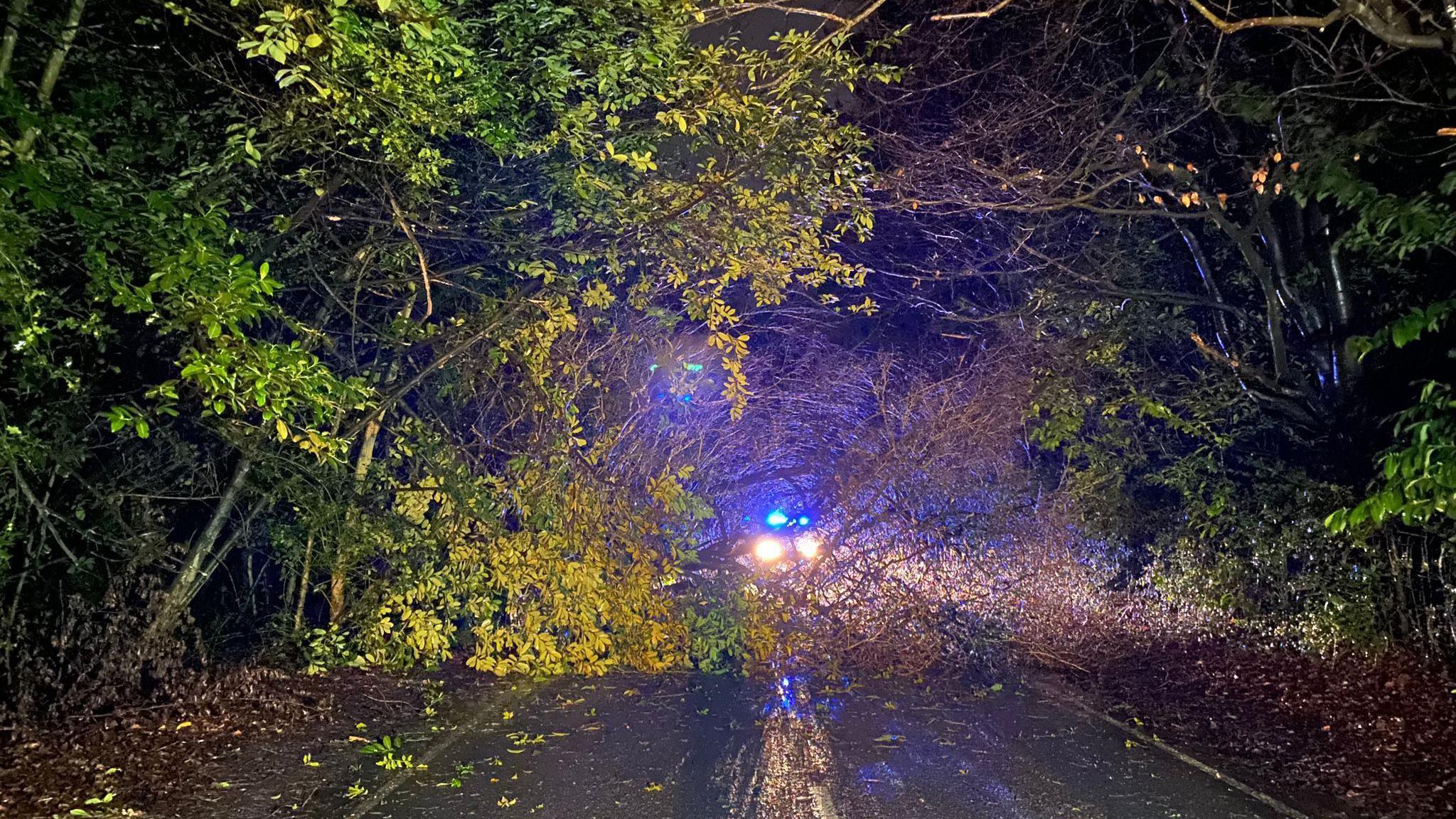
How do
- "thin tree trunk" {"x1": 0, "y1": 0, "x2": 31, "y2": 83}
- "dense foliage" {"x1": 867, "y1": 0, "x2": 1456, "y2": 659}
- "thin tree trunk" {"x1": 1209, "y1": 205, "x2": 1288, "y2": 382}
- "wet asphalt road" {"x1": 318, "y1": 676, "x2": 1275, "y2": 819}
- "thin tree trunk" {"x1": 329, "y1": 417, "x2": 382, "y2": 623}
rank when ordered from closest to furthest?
1. "thin tree trunk" {"x1": 0, "y1": 0, "x2": 31, "y2": 83}
2. "wet asphalt road" {"x1": 318, "y1": 676, "x2": 1275, "y2": 819}
3. "dense foliage" {"x1": 867, "y1": 0, "x2": 1456, "y2": 659}
4. "thin tree trunk" {"x1": 1209, "y1": 205, "x2": 1288, "y2": 382}
5. "thin tree trunk" {"x1": 329, "y1": 417, "x2": 382, "y2": 623}

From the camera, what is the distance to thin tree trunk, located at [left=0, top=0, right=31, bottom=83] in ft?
17.5

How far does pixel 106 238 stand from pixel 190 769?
3484 mm

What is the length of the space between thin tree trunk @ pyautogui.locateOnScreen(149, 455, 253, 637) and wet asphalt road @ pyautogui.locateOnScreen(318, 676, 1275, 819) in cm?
267

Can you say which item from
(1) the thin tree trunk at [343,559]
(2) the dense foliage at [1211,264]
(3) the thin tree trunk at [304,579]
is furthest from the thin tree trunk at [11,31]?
(2) the dense foliage at [1211,264]

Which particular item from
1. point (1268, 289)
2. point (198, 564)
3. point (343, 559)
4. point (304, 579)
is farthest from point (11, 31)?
point (1268, 289)

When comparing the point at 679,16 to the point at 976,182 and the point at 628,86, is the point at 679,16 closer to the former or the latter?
the point at 628,86

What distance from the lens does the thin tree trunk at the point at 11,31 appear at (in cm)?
534

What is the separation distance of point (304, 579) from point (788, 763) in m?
5.99

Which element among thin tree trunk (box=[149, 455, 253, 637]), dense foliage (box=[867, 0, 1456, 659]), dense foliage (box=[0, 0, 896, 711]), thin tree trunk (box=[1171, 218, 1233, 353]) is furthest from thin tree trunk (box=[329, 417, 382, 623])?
thin tree trunk (box=[1171, 218, 1233, 353])

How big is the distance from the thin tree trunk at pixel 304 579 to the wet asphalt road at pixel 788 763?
2447 millimetres

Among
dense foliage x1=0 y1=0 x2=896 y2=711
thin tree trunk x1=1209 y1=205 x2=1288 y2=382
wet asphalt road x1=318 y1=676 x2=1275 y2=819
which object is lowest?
wet asphalt road x1=318 y1=676 x2=1275 y2=819

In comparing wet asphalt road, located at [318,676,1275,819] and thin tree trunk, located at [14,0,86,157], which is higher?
thin tree trunk, located at [14,0,86,157]

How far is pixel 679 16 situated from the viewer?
22.4 feet

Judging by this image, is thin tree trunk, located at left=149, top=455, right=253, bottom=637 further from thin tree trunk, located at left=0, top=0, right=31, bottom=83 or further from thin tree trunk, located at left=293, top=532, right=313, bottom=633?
thin tree trunk, located at left=0, top=0, right=31, bottom=83
